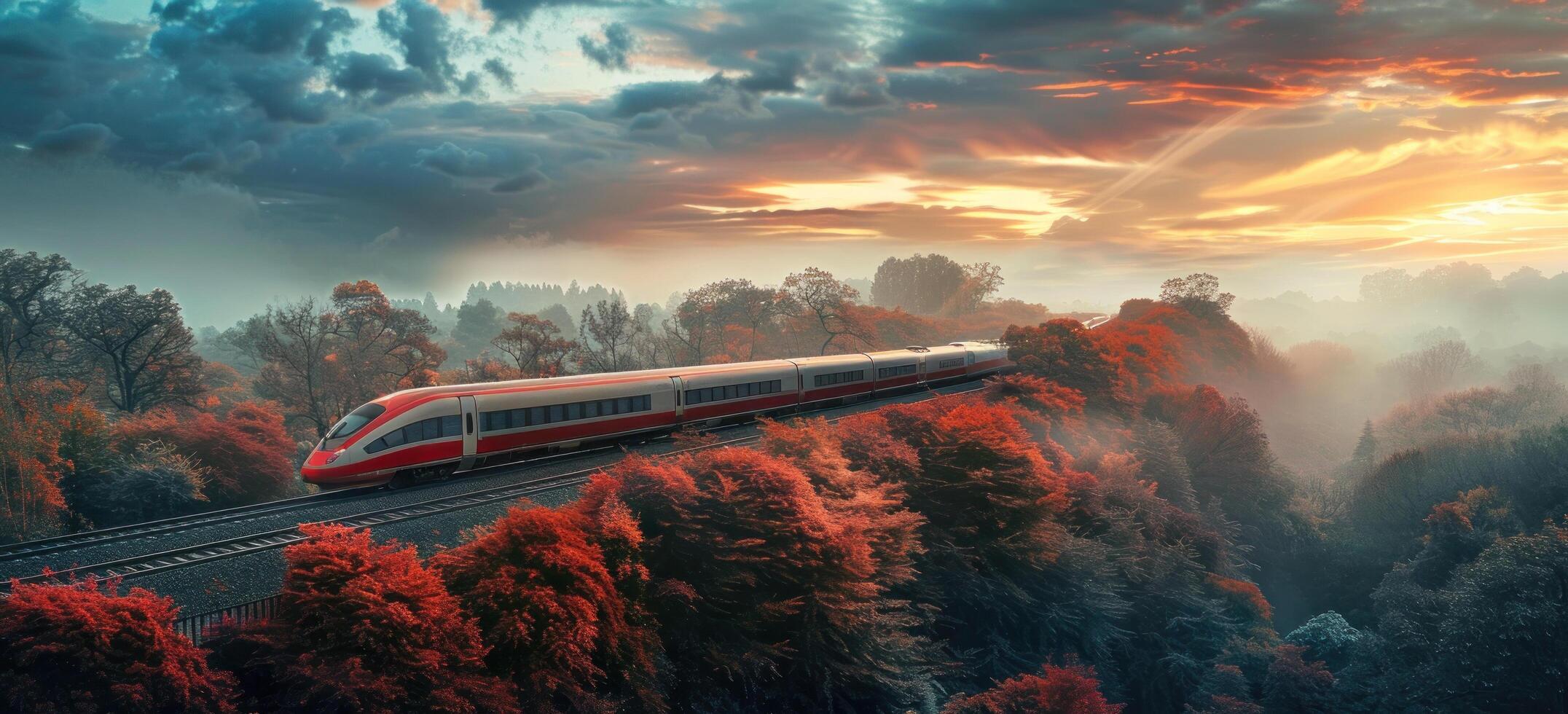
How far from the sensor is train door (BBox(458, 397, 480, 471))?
76.8 feet

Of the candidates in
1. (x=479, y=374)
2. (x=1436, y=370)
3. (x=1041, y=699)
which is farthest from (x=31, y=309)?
(x=1436, y=370)

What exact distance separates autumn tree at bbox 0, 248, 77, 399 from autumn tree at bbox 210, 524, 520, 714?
49476 mm

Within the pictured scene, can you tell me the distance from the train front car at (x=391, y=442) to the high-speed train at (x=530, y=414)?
2 centimetres

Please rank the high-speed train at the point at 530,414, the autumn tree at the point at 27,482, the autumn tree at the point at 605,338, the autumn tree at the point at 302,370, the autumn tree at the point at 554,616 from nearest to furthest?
1. the autumn tree at the point at 554,616
2. the autumn tree at the point at 27,482
3. the high-speed train at the point at 530,414
4. the autumn tree at the point at 302,370
5. the autumn tree at the point at 605,338

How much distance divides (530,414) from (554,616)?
38.7 ft

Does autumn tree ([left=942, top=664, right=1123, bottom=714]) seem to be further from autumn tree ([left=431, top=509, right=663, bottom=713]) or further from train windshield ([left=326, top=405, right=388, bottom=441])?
train windshield ([left=326, top=405, right=388, bottom=441])

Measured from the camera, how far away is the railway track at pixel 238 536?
16.0 meters

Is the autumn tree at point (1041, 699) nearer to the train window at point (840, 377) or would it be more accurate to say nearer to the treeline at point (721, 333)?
the train window at point (840, 377)

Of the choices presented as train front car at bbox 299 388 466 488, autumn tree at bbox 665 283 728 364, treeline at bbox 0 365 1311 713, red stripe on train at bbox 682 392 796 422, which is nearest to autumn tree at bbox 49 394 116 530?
train front car at bbox 299 388 466 488

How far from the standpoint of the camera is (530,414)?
2500 centimetres

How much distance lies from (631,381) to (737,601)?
11.8m

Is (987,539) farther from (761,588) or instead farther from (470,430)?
(470,430)

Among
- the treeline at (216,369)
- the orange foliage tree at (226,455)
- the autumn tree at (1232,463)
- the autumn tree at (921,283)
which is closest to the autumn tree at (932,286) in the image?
the autumn tree at (921,283)

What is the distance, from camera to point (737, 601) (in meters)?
18.5
